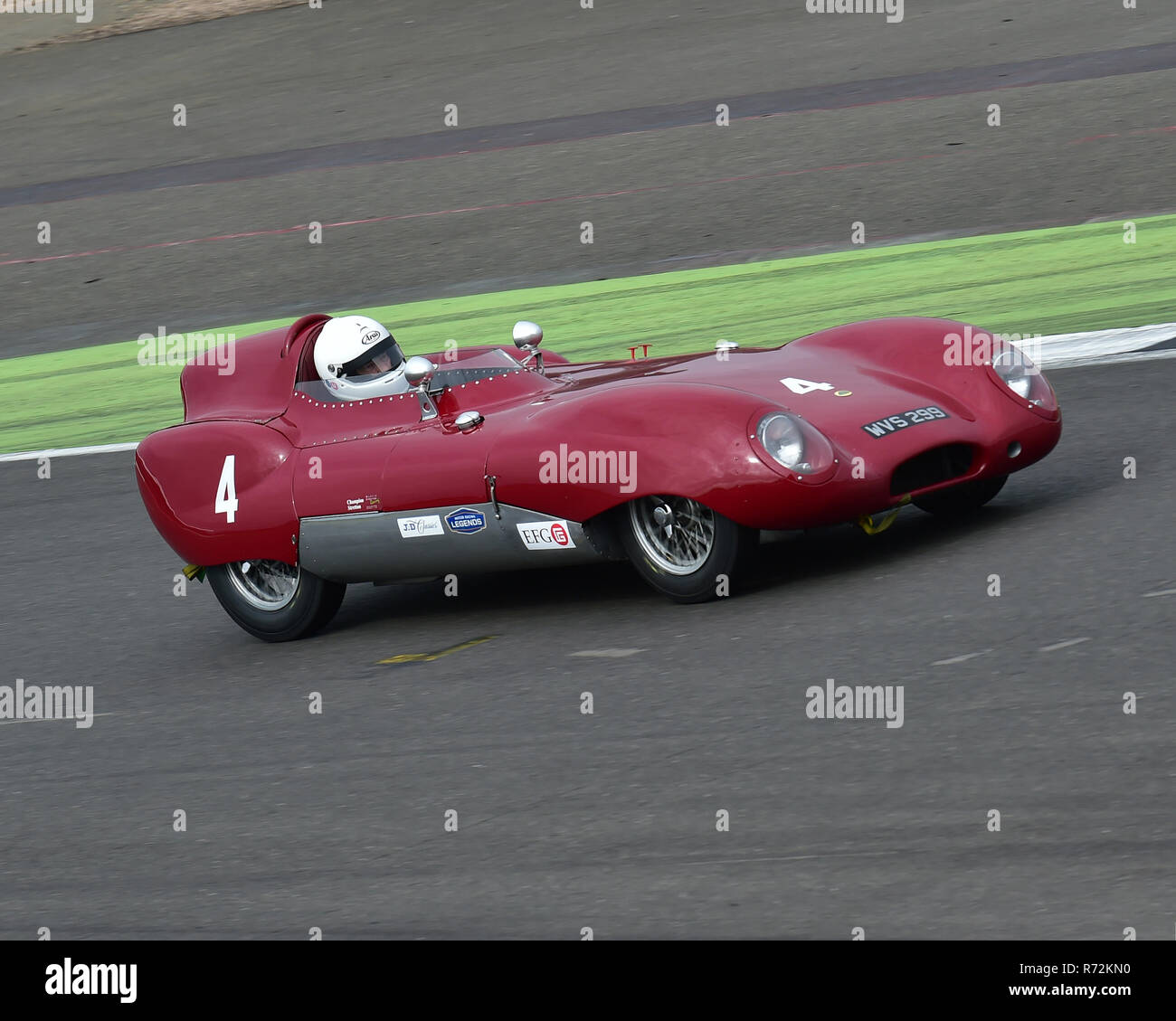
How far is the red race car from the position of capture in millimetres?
6488

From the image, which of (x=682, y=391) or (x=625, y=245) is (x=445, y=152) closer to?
(x=625, y=245)

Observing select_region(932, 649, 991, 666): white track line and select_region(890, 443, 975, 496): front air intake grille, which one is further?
select_region(890, 443, 975, 496): front air intake grille

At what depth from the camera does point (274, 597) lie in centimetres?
762

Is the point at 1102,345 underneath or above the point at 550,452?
above

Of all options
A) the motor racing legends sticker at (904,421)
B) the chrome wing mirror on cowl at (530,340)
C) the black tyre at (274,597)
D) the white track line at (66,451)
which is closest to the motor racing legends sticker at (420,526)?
the black tyre at (274,597)

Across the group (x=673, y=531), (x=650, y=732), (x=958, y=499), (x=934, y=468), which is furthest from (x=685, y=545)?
(x=958, y=499)

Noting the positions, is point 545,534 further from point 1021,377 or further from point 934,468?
point 1021,377

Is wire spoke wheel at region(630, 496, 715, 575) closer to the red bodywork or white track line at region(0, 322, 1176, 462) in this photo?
the red bodywork

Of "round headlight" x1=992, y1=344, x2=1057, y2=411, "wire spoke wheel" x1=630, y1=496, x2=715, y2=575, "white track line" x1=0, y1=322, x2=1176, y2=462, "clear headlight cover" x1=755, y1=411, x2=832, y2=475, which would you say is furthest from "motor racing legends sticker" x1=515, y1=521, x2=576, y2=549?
"white track line" x1=0, y1=322, x2=1176, y2=462

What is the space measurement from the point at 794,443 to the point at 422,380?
4.84ft

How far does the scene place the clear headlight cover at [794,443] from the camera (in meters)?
6.39

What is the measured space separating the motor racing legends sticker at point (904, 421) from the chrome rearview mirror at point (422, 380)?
1587 mm
